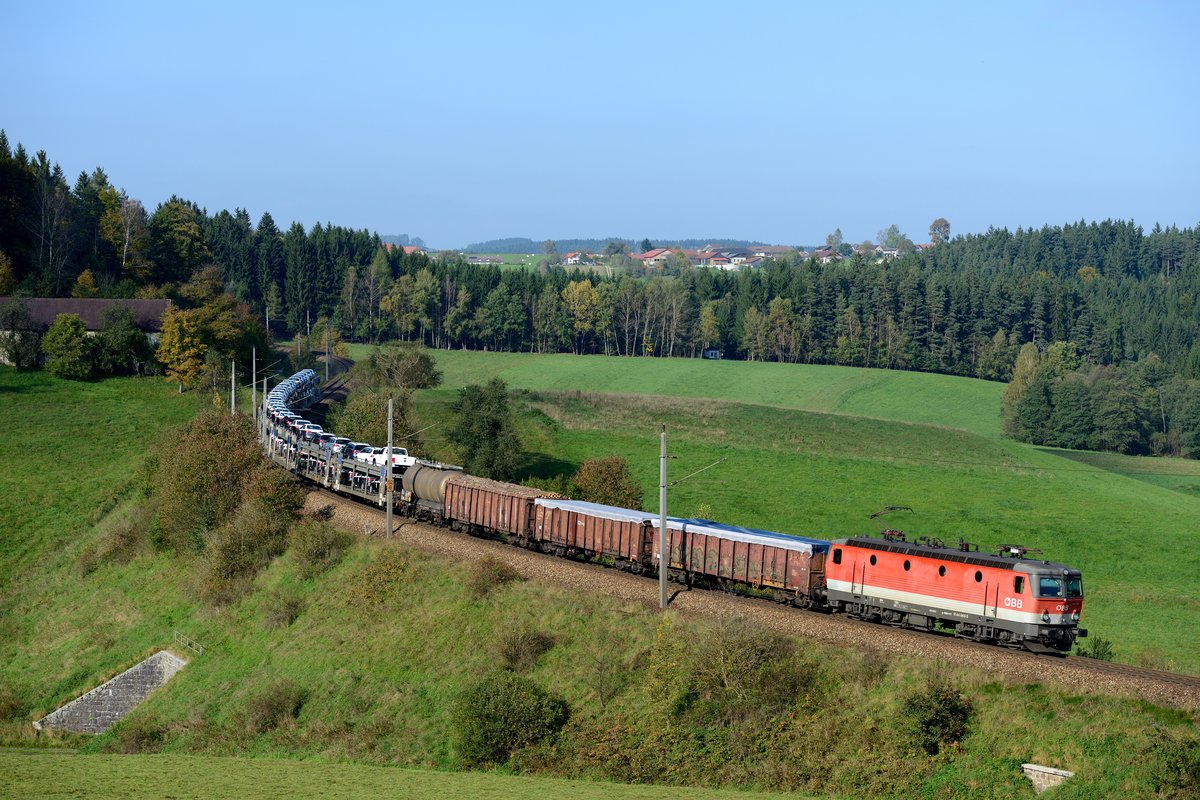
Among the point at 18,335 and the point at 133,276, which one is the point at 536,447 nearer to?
the point at 18,335

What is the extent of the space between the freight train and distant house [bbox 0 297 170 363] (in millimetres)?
64637

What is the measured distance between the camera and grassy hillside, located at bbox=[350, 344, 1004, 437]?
151 m

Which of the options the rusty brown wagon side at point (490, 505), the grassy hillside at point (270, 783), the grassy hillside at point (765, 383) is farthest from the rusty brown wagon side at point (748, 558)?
the grassy hillside at point (765, 383)

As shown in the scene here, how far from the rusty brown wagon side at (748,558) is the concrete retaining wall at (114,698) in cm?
2284

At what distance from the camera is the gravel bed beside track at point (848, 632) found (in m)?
33.1

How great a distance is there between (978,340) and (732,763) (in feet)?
531

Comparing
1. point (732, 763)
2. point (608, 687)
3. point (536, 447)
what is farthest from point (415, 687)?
point (536, 447)

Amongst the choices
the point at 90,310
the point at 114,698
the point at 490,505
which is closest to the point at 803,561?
the point at 490,505

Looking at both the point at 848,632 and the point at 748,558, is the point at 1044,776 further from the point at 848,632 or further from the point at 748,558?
the point at 748,558

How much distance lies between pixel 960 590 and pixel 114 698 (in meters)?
35.6

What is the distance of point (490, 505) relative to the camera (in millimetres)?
57719

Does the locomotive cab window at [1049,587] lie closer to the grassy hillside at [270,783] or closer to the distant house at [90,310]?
the grassy hillside at [270,783]

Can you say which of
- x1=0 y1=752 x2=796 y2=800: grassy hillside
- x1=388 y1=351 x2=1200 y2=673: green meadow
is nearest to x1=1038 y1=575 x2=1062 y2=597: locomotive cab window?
x1=388 y1=351 x2=1200 y2=673: green meadow

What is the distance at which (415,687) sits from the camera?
4350cm
